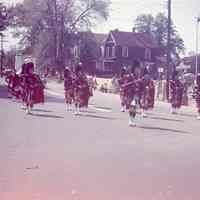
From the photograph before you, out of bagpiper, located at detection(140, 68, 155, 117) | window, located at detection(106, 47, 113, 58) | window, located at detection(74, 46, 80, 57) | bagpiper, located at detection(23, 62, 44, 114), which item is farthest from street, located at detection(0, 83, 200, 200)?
window, located at detection(106, 47, 113, 58)

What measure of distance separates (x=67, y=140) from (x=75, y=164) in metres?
2.73

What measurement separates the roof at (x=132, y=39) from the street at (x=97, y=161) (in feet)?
201

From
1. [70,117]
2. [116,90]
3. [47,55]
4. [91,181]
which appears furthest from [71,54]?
[91,181]

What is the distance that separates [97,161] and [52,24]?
5311cm

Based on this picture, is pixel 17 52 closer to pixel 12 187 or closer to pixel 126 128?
pixel 126 128

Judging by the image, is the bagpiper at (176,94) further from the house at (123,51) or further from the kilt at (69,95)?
the house at (123,51)

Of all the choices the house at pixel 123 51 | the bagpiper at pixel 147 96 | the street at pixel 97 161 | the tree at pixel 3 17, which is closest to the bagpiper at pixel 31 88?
the street at pixel 97 161

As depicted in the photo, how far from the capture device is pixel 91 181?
737cm

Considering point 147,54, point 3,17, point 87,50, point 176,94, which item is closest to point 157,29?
point 147,54

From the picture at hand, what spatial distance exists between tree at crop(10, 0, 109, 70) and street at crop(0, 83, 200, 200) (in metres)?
46.7

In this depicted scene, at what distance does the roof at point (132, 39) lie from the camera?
7550cm

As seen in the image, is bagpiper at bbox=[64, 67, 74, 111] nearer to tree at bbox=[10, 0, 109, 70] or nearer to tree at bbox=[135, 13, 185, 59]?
tree at bbox=[10, 0, 109, 70]

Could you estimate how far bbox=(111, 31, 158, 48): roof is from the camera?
248ft

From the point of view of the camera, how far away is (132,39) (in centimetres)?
7750
